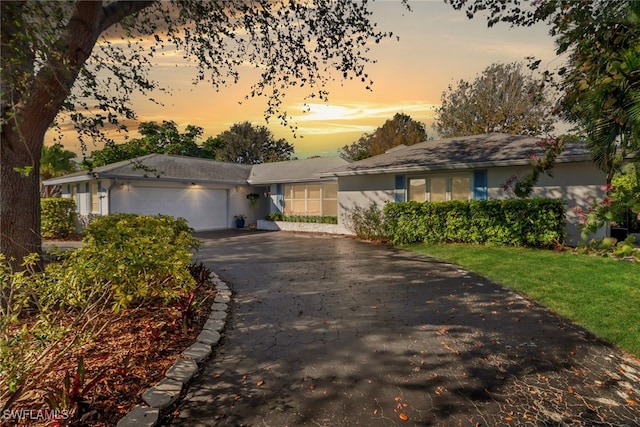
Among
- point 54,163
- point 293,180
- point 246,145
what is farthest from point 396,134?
point 54,163

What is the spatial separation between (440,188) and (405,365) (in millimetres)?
→ 10973

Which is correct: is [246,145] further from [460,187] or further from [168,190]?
[460,187]

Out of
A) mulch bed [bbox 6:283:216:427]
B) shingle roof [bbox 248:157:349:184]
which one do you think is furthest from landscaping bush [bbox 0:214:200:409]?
shingle roof [bbox 248:157:349:184]

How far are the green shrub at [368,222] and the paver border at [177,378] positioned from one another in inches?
399

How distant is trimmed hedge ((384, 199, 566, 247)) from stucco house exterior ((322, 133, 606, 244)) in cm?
99

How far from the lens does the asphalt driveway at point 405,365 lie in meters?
2.69

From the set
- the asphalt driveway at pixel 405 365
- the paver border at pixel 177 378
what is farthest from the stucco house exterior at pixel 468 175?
the paver border at pixel 177 378

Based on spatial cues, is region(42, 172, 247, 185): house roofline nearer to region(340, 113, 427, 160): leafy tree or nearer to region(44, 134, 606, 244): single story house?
region(44, 134, 606, 244): single story house

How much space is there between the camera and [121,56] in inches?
231

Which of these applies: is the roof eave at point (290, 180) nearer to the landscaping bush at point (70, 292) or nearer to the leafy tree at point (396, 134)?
the landscaping bush at point (70, 292)

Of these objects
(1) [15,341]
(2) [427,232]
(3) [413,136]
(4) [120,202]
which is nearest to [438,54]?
(2) [427,232]

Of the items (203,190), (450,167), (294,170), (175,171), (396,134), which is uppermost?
(396,134)

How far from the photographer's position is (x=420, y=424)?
2.54 m

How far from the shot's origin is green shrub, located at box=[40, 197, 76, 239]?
1523 centimetres
